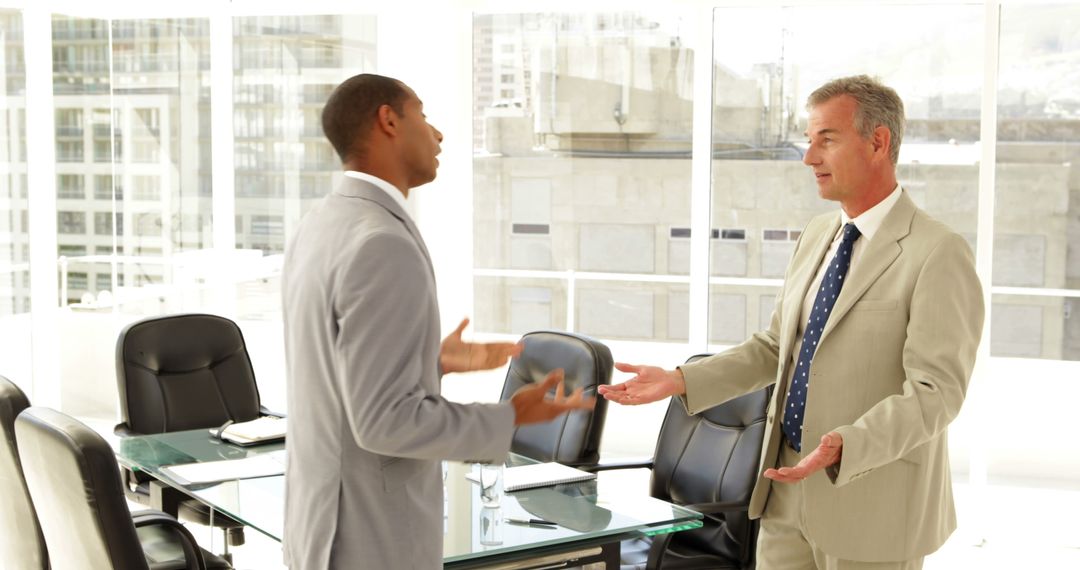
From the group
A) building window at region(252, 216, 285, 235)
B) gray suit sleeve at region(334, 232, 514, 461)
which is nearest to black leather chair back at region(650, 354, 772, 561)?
gray suit sleeve at region(334, 232, 514, 461)

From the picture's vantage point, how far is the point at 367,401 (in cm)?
192

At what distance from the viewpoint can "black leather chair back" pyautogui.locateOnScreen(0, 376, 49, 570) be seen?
293 cm

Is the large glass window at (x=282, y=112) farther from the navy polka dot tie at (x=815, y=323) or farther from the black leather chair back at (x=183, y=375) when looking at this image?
the navy polka dot tie at (x=815, y=323)

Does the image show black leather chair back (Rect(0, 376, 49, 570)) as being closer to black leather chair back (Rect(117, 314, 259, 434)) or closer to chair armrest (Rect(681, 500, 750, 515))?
black leather chair back (Rect(117, 314, 259, 434))

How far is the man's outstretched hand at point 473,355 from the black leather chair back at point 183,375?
2.34m

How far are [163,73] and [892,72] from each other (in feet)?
12.7

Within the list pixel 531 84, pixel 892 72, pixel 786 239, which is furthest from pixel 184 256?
pixel 892 72

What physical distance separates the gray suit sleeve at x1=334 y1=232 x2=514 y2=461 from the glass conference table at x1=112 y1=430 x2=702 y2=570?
72cm

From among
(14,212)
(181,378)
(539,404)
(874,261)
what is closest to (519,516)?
(539,404)

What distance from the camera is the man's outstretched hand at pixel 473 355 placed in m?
2.30

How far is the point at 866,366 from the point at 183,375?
9.61 feet

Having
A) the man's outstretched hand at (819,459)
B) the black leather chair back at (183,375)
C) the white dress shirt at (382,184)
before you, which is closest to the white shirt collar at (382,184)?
the white dress shirt at (382,184)

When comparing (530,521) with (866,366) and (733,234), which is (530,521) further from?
(733,234)

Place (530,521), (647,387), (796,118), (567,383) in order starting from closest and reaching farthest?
(647,387)
(530,521)
(567,383)
(796,118)
